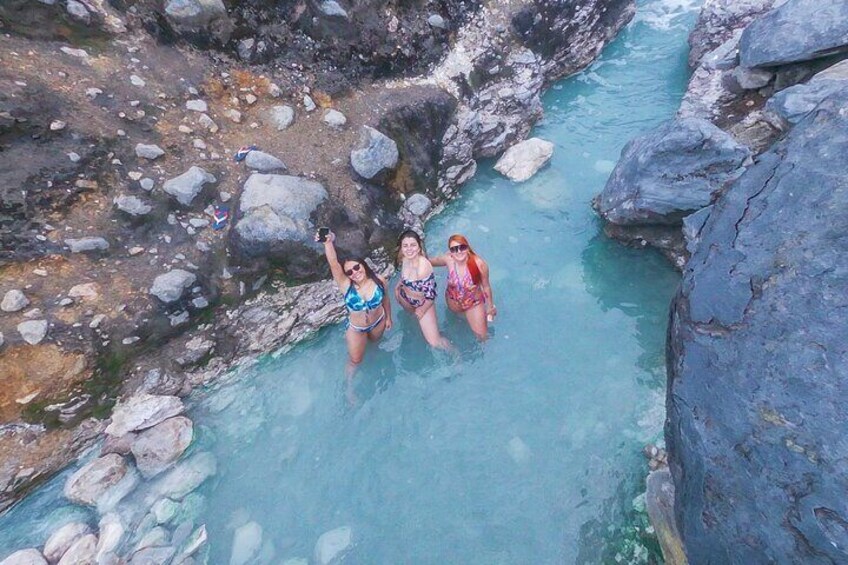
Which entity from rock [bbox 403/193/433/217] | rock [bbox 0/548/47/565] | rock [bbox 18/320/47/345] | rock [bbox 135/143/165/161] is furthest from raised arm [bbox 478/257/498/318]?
rock [bbox 0/548/47/565]

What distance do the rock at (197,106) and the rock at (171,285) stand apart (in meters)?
2.50

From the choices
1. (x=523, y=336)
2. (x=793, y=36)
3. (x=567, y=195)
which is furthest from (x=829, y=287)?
(x=793, y=36)

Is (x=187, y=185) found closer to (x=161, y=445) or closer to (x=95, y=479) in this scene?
(x=161, y=445)

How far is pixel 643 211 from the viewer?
6938 millimetres

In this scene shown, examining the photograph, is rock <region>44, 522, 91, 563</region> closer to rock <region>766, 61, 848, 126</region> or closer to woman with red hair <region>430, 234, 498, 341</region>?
woman with red hair <region>430, 234, 498, 341</region>

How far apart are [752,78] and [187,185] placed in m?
9.61

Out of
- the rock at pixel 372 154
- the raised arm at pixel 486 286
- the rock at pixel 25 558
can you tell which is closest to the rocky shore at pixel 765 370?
the raised arm at pixel 486 286

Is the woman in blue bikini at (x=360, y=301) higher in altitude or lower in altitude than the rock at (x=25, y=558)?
higher

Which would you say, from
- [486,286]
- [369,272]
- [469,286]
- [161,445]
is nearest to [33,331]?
[161,445]

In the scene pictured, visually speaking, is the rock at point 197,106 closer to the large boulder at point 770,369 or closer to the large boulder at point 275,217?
the large boulder at point 275,217

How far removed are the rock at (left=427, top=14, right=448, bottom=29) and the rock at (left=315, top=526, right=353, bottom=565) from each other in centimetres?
841

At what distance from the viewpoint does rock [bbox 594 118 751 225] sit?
6.48 m

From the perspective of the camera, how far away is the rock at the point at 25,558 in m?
4.61

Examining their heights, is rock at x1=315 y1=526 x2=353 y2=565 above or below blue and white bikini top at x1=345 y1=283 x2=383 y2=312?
below
